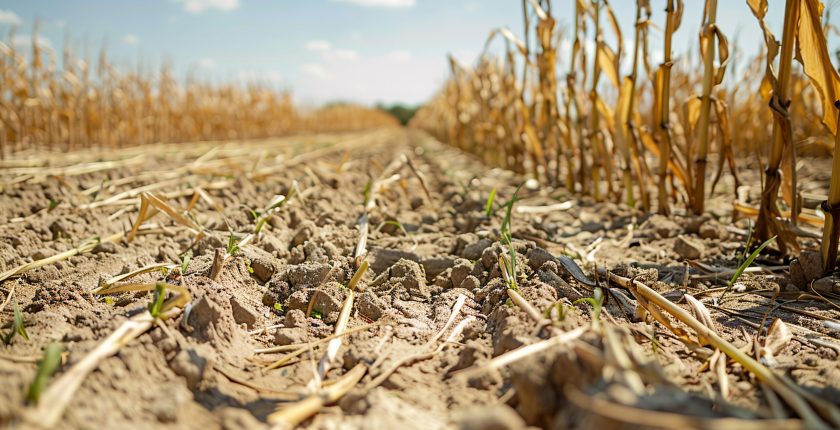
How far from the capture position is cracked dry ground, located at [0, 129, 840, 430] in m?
0.96

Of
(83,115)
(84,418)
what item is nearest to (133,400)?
(84,418)

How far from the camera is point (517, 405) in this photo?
41.2 inches

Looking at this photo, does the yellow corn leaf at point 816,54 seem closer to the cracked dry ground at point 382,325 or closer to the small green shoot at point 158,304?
the cracked dry ground at point 382,325

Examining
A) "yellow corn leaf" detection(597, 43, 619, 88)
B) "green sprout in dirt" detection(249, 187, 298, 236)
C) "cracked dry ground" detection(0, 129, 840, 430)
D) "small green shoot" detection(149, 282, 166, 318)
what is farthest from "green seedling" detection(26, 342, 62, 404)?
"yellow corn leaf" detection(597, 43, 619, 88)

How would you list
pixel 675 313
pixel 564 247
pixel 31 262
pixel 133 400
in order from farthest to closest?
pixel 564 247 → pixel 31 262 → pixel 675 313 → pixel 133 400

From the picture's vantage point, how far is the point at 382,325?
1.52 meters

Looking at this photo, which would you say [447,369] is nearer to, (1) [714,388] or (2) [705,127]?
(1) [714,388]

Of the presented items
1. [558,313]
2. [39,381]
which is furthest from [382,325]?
[39,381]

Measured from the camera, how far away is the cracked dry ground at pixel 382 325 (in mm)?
958

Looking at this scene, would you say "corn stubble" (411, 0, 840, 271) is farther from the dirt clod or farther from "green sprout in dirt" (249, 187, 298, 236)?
"green sprout in dirt" (249, 187, 298, 236)

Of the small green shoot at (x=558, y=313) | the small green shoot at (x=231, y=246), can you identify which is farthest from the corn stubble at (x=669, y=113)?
the small green shoot at (x=231, y=246)

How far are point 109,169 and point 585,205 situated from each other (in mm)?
3738

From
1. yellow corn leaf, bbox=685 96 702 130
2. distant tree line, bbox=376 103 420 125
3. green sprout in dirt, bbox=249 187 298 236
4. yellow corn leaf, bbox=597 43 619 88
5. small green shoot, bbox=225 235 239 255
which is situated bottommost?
small green shoot, bbox=225 235 239 255

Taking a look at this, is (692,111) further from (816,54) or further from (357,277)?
(357,277)
